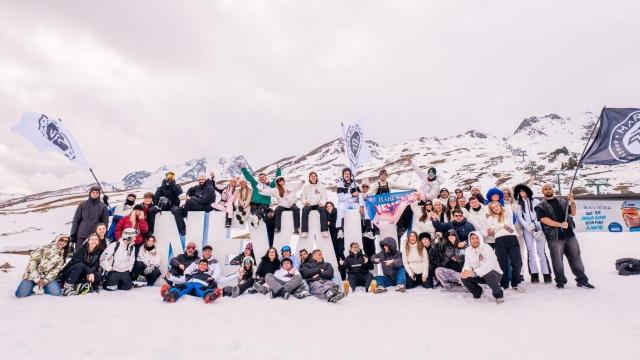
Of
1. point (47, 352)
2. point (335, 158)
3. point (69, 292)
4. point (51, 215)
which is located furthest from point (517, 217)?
point (335, 158)

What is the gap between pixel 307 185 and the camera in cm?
1145

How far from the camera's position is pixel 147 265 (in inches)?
398

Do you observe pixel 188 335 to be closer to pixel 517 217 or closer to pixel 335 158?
pixel 517 217

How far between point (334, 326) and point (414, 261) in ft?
12.7

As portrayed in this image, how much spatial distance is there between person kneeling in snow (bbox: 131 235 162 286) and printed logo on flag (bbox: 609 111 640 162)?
1282 cm

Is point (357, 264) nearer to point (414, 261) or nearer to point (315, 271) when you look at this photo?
point (315, 271)

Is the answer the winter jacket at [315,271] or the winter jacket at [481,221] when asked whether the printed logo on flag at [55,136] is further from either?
the winter jacket at [481,221]

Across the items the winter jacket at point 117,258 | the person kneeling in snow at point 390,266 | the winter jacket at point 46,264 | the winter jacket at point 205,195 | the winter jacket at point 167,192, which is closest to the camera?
the winter jacket at point 46,264

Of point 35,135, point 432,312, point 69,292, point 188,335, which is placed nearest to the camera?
point 188,335

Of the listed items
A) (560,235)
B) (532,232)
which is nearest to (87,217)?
(532,232)

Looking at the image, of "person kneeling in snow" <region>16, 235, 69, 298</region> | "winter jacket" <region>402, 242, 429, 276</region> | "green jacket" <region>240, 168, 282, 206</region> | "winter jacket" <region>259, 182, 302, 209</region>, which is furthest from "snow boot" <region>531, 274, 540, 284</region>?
"person kneeling in snow" <region>16, 235, 69, 298</region>

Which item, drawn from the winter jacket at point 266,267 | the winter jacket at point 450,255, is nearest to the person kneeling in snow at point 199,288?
the winter jacket at point 266,267

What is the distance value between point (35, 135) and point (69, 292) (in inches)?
220

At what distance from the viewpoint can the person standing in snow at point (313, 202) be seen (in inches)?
424
